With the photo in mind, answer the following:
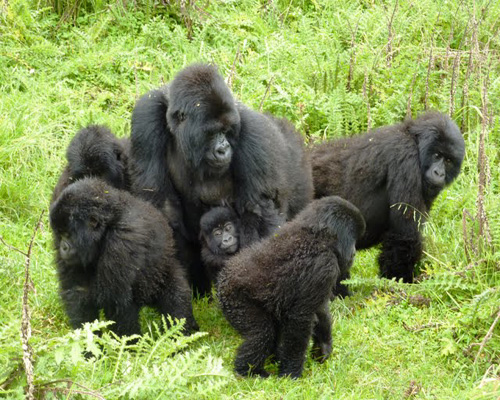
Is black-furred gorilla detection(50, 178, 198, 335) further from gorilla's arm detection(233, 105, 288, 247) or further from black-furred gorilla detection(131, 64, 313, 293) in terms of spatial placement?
gorilla's arm detection(233, 105, 288, 247)

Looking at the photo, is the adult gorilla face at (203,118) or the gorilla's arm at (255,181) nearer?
the adult gorilla face at (203,118)

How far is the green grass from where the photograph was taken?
5523 millimetres

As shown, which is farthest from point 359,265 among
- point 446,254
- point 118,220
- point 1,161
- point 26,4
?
point 26,4

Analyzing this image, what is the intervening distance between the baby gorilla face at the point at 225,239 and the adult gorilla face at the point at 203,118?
0.49m

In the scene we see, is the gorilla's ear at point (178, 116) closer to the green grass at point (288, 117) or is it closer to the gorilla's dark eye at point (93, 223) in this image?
the gorilla's dark eye at point (93, 223)

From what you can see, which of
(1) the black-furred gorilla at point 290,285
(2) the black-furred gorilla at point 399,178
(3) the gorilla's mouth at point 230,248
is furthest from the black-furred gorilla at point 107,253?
(2) the black-furred gorilla at point 399,178

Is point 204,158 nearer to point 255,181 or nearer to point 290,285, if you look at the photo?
point 255,181

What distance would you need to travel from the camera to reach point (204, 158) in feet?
22.7

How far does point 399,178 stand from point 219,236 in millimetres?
1868

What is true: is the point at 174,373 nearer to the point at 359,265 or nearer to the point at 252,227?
the point at 252,227

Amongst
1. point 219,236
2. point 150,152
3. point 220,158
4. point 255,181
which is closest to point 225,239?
point 219,236

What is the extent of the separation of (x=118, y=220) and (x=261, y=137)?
5.72 ft

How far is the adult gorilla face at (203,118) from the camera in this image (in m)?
6.71

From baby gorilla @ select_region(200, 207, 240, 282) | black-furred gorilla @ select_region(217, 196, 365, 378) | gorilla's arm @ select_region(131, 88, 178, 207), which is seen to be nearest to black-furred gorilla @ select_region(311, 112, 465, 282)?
baby gorilla @ select_region(200, 207, 240, 282)
